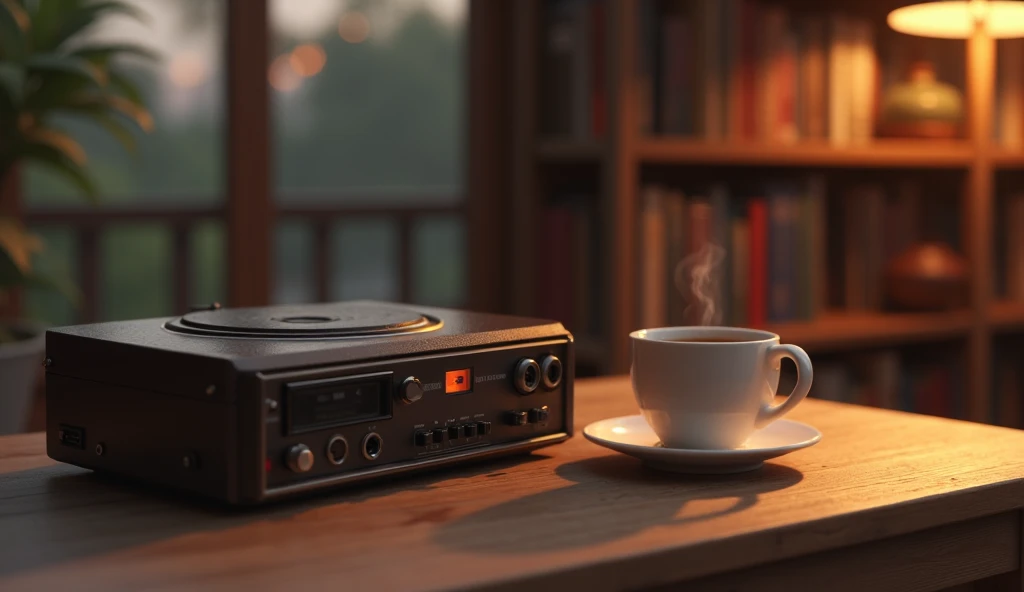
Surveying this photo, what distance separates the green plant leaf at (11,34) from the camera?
200 cm

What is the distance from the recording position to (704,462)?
0.94m

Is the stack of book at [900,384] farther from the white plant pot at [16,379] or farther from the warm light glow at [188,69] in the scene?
the white plant pot at [16,379]

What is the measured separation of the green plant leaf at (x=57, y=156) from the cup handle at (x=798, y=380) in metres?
1.46

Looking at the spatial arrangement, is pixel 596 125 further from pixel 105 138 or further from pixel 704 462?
pixel 704 462

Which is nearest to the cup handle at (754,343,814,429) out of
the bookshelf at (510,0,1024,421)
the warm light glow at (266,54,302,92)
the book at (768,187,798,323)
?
the bookshelf at (510,0,1024,421)

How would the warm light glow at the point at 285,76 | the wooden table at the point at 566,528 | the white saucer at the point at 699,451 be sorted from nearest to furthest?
the wooden table at the point at 566,528 → the white saucer at the point at 699,451 → the warm light glow at the point at 285,76

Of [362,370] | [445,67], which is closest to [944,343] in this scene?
[445,67]

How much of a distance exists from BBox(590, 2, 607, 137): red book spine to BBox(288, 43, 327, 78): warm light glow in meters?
0.91

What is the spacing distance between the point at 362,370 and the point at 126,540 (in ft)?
0.69

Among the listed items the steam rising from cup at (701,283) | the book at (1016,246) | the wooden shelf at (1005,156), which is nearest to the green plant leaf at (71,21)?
the steam rising from cup at (701,283)

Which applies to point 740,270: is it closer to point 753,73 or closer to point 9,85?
point 753,73

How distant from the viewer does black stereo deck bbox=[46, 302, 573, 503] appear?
32.3 inches

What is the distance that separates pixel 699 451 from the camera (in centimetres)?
92

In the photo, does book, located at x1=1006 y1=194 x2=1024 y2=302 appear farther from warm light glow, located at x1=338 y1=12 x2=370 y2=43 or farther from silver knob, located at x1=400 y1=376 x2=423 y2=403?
silver knob, located at x1=400 y1=376 x2=423 y2=403
